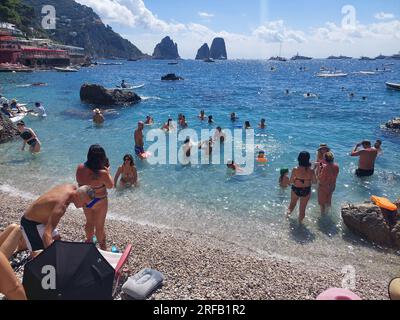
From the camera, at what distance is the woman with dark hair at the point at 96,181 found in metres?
5.31

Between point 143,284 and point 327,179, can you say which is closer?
point 143,284

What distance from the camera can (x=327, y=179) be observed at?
8.51 meters

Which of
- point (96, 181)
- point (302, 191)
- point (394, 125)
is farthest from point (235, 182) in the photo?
point (394, 125)

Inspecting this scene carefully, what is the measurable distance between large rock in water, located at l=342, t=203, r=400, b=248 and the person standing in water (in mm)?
781

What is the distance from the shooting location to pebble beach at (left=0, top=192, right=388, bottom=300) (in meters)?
5.29

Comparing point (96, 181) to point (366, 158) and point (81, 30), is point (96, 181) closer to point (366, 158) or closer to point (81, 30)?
point (366, 158)

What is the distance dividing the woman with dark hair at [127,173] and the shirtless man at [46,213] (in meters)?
5.29

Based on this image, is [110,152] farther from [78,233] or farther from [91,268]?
[91,268]

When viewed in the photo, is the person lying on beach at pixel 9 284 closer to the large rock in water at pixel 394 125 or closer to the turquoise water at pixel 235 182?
the turquoise water at pixel 235 182

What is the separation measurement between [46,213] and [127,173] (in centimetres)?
568

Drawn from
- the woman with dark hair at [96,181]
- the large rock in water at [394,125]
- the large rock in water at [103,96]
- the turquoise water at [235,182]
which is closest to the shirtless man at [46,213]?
the woman with dark hair at [96,181]

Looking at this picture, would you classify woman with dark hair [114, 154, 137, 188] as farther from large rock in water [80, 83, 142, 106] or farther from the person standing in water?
large rock in water [80, 83, 142, 106]

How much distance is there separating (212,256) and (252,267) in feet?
2.77
